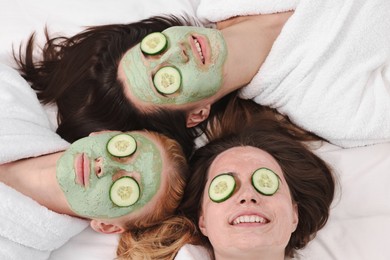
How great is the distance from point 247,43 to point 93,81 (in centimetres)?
59

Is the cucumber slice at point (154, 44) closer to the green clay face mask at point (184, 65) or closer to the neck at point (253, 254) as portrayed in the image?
the green clay face mask at point (184, 65)

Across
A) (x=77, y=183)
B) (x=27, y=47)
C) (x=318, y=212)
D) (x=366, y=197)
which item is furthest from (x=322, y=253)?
(x=27, y=47)

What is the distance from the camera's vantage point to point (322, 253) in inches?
76.1

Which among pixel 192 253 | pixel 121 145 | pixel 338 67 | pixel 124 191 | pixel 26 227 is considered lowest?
pixel 192 253

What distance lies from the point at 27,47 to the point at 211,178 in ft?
3.10

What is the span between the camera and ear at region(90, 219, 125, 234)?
187cm

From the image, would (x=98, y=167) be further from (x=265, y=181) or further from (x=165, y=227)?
(x=265, y=181)

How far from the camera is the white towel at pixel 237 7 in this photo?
208 centimetres

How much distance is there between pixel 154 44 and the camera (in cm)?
189

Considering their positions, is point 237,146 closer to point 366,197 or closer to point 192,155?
point 192,155

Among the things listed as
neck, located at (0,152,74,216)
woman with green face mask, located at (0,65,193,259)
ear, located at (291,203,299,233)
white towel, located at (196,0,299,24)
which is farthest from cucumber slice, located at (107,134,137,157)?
white towel, located at (196,0,299,24)

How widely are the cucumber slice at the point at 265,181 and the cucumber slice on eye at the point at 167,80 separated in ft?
1.36

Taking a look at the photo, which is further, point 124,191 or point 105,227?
point 105,227

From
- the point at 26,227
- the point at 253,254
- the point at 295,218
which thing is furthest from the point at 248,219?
the point at 26,227
